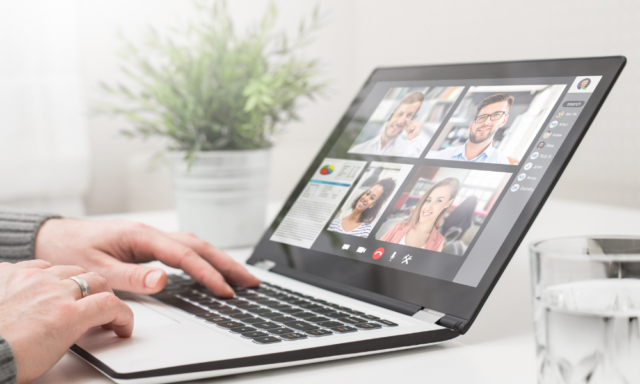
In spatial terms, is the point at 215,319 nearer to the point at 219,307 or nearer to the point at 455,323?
the point at 219,307

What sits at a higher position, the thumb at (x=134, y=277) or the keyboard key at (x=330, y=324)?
the keyboard key at (x=330, y=324)

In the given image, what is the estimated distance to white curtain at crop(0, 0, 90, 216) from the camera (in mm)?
1739

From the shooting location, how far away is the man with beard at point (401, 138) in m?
0.67

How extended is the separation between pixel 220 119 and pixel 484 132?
44 centimetres

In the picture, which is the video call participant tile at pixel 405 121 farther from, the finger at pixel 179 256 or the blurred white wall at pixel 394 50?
the blurred white wall at pixel 394 50

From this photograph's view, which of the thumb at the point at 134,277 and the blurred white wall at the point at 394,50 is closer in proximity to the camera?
the thumb at the point at 134,277

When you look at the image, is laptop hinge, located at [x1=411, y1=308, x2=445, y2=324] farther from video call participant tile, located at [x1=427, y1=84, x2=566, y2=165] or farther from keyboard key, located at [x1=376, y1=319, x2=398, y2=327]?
video call participant tile, located at [x1=427, y1=84, x2=566, y2=165]

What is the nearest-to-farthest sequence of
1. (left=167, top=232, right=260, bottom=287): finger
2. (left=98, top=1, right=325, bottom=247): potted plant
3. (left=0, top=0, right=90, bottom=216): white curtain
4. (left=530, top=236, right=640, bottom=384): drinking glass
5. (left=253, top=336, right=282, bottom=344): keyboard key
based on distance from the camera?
(left=530, top=236, right=640, bottom=384): drinking glass, (left=253, top=336, right=282, bottom=344): keyboard key, (left=167, top=232, right=260, bottom=287): finger, (left=98, top=1, right=325, bottom=247): potted plant, (left=0, top=0, right=90, bottom=216): white curtain

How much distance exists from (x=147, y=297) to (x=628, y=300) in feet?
1.51

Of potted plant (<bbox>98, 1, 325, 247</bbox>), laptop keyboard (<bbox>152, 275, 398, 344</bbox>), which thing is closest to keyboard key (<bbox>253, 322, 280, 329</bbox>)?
laptop keyboard (<bbox>152, 275, 398, 344</bbox>)

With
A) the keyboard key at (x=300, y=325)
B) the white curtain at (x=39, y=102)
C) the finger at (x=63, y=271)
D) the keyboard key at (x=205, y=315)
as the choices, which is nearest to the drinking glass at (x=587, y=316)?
the keyboard key at (x=300, y=325)

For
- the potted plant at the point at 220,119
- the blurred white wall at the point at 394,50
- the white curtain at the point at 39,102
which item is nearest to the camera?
the potted plant at the point at 220,119

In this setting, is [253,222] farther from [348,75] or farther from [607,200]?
[348,75]

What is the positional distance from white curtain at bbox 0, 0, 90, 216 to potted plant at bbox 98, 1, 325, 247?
1002mm
